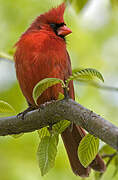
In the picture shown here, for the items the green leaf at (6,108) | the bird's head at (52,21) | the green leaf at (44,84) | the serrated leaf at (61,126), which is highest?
the bird's head at (52,21)

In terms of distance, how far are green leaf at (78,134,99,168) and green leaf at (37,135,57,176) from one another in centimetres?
19

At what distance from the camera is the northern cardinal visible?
11.1ft

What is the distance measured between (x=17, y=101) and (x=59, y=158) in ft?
3.40

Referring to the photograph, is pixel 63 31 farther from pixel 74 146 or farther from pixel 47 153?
pixel 47 153

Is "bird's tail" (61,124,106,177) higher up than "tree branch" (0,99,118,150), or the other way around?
"tree branch" (0,99,118,150)

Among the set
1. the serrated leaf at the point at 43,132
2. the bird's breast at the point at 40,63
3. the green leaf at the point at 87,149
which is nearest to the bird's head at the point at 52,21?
the bird's breast at the point at 40,63

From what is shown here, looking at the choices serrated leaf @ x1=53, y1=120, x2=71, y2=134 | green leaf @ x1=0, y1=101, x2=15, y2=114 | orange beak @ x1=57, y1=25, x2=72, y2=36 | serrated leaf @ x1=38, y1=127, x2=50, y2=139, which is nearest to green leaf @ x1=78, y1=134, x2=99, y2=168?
serrated leaf @ x1=53, y1=120, x2=71, y2=134

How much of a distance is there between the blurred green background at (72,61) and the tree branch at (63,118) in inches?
80.7

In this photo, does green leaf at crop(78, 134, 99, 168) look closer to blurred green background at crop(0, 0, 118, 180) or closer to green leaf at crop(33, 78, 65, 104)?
green leaf at crop(33, 78, 65, 104)

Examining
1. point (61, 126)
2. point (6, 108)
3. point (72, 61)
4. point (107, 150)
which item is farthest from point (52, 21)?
point (72, 61)

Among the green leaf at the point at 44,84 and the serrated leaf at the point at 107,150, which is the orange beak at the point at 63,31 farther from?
the green leaf at the point at 44,84

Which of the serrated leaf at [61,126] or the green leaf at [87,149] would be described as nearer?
the green leaf at [87,149]

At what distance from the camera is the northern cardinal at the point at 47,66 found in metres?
3.38

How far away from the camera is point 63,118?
7.97ft
